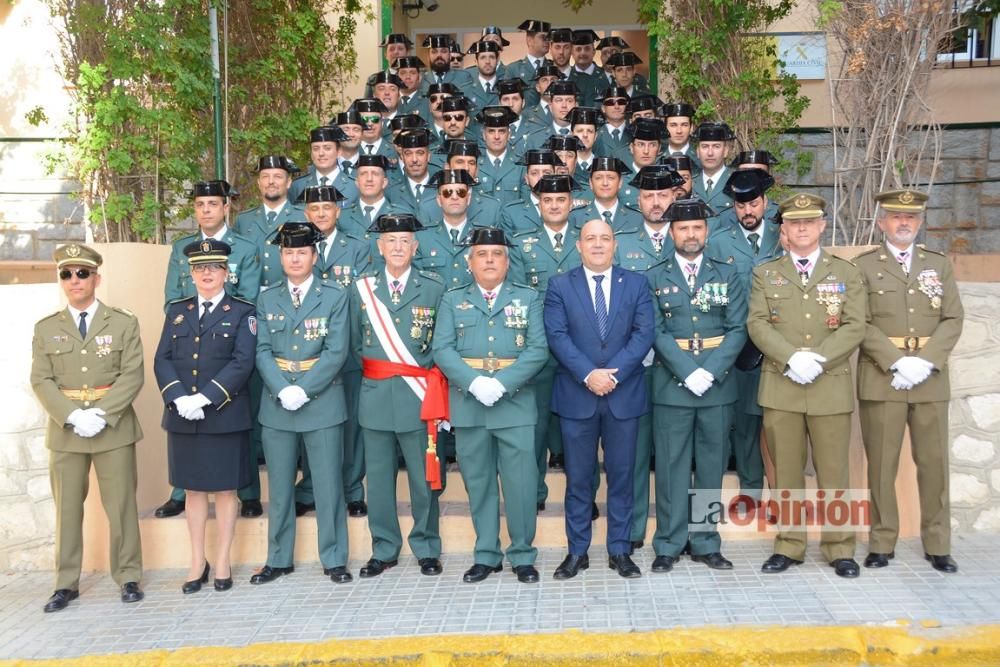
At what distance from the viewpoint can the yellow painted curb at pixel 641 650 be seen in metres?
3.94

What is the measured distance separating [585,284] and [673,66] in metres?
4.71

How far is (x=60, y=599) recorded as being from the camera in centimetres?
486

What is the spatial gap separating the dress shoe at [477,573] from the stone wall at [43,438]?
87.3 inches

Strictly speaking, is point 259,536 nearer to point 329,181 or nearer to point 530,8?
point 329,181

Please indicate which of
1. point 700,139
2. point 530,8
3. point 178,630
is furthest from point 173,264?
point 530,8

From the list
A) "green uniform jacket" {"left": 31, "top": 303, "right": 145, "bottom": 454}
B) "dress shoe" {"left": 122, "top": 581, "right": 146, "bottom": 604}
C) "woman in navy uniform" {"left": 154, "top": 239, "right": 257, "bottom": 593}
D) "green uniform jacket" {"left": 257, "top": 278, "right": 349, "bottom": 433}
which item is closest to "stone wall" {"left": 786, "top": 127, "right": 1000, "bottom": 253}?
"green uniform jacket" {"left": 257, "top": 278, "right": 349, "bottom": 433}

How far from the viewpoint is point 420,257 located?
19.9 feet

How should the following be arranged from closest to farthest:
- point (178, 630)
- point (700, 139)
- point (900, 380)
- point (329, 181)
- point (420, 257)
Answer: point (178, 630) → point (900, 380) → point (420, 257) → point (700, 139) → point (329, 181)

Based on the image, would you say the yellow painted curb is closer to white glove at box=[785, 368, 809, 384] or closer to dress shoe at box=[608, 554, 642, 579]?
dress shoe at box=[608, 554, 642, 579]

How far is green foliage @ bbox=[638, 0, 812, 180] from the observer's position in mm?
8562

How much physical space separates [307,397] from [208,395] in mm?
512

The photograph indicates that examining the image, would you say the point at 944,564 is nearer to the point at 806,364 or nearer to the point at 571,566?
the point at 806,364

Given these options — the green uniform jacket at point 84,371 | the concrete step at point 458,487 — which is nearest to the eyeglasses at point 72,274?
the green uniform jacket at point 84,371

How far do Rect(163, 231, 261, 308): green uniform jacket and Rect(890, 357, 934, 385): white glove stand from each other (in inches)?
148
